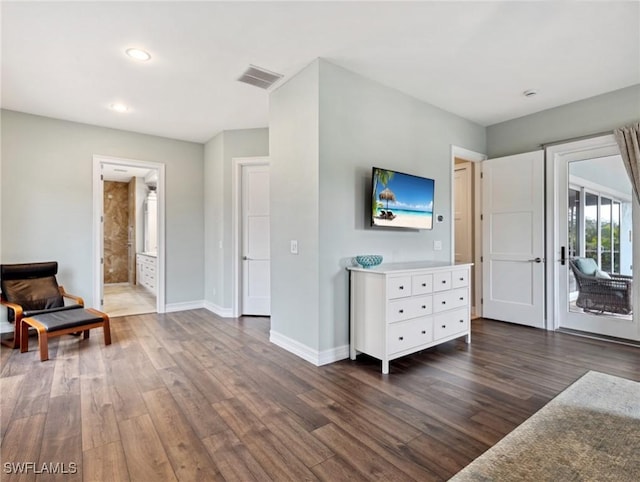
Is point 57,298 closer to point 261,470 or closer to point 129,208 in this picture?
point 261,470

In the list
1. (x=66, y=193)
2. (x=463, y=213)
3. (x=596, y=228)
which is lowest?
(x=596, y=228)

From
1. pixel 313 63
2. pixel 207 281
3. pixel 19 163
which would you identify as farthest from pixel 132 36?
pixel 207 281

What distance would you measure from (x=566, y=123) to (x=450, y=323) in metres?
2.91

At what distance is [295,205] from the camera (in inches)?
129

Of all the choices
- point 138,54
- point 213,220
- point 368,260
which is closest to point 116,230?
point 213,220

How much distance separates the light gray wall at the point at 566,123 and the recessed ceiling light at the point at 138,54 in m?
4.45

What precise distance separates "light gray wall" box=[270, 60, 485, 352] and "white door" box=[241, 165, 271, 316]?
4.30ft

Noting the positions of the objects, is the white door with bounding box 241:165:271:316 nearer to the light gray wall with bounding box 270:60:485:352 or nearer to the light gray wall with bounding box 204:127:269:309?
the light gray wall with bounding box 204:127:269:309

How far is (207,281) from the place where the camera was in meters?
5.35

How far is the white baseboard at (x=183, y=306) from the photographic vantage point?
5066mm

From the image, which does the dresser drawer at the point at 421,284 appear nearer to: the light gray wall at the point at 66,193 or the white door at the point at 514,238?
the white door at the point at 514,238

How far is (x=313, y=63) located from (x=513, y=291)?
381 centimetres

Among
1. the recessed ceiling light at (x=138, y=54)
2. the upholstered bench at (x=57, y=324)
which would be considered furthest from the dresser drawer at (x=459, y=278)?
the upholstered bench at (x=57, y=324)

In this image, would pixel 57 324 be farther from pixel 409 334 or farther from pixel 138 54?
pixel 409 334
